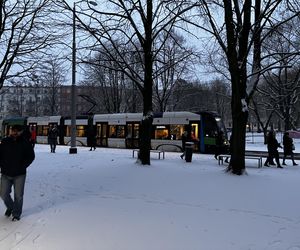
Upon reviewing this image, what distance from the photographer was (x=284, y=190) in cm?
1114

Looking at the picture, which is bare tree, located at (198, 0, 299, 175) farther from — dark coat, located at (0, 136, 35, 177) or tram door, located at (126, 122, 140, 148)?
tram door, located at (126, 122, 140, 148)

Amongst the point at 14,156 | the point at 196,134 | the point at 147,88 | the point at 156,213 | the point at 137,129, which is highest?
the point at 147,88

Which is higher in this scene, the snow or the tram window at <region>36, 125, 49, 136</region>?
the tram window at <region>36, 125, 49, 136</region>

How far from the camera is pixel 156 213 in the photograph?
8.47m

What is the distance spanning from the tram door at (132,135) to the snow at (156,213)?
17375 mm

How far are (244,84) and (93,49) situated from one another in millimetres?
6457

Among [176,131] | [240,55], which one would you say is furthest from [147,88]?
[176,131]

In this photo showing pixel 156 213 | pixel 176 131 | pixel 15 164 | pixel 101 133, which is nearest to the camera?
pixel 15 164

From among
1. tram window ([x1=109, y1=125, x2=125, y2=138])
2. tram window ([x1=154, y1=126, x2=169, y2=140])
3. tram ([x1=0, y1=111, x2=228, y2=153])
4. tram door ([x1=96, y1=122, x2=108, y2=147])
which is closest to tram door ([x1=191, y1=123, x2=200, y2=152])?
tram ([x1=0, y1=111, x2=228, y2=153])

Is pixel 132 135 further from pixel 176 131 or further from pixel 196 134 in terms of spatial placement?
pixel 196 134

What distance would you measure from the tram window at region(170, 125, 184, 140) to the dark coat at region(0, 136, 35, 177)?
823 inches

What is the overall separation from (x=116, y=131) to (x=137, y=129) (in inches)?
90.6

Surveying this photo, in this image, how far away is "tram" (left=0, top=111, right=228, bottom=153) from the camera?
27.2 meters

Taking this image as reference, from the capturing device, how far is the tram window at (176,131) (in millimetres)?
28438
